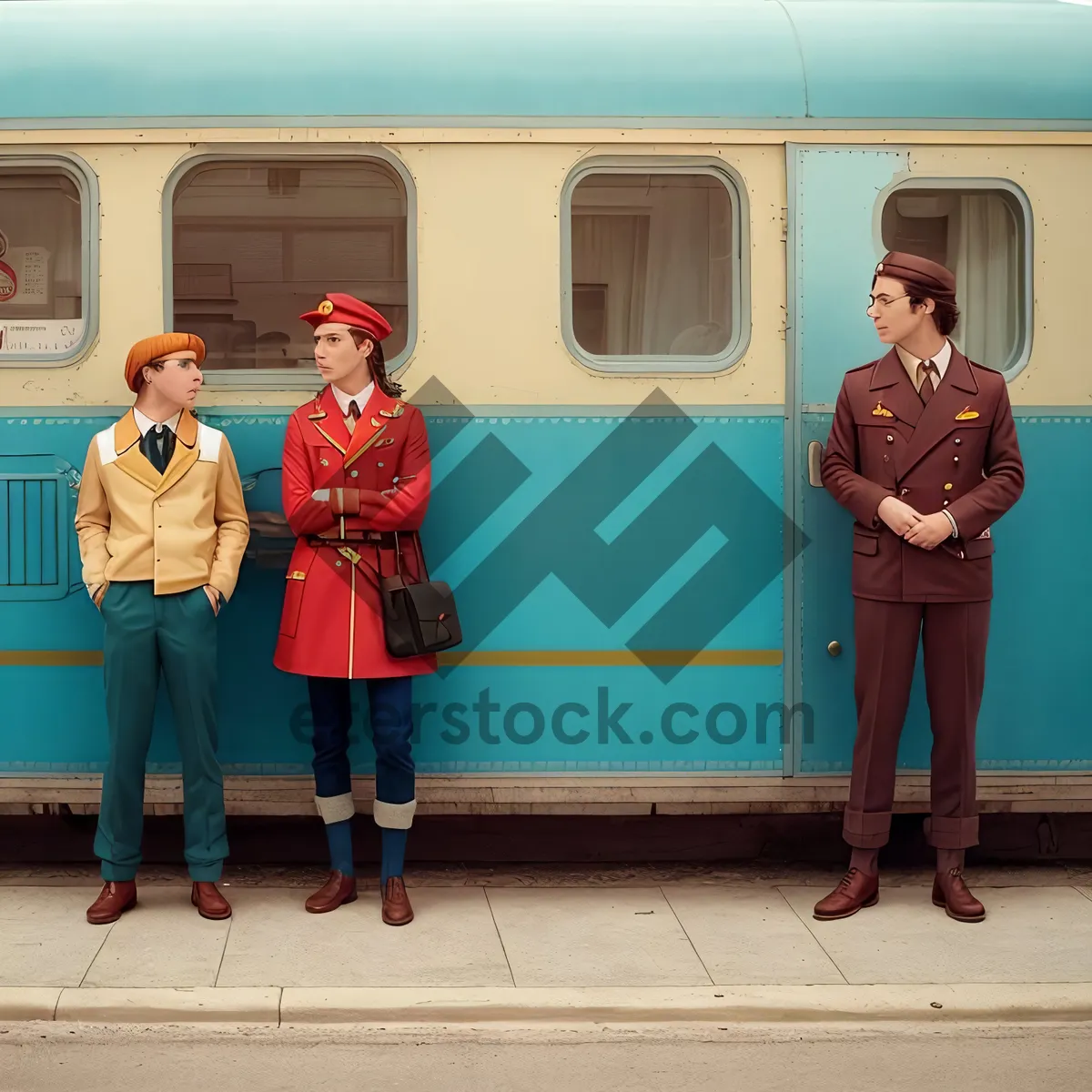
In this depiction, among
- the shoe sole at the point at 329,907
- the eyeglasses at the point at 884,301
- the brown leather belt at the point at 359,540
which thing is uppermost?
the eyeglasses at the point at 884,301

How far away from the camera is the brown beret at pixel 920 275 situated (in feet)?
14.3

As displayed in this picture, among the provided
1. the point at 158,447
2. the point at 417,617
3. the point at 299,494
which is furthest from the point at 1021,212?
the point at 158,447

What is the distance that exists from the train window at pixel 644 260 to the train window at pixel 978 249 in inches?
23.8

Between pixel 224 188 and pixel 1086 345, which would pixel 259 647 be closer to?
pixel 224 188

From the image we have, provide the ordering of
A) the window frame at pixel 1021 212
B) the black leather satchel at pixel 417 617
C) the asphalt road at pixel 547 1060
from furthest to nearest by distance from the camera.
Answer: the window frame at pixel 1021 212 < the black leather satchel at pixel 417 617 < the asphalt road at pixel 547 1060

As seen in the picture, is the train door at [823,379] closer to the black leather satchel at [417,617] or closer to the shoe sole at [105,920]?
the black leather satchel at [417,617]

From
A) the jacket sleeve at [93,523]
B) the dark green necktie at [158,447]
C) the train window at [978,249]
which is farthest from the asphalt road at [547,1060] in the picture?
the train window at [978,249]

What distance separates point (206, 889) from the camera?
Result: 4543mm

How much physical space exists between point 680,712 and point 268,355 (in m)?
1.88

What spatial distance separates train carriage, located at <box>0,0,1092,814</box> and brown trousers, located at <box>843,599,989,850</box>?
0.77 ft

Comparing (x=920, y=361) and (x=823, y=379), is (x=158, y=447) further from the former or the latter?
→ (x=920, y=361)

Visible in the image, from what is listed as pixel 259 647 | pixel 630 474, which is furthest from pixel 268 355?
pixel 630 474

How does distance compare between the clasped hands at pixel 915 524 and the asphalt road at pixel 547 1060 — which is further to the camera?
the clasped hands at pixel 915 524

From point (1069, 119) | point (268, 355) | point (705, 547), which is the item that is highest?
point (1069, 119)
